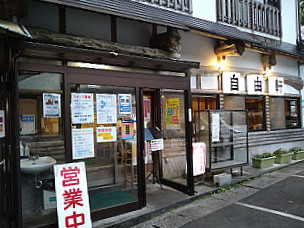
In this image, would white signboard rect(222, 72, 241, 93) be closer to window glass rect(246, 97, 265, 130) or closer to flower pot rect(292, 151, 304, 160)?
window glass rect(246, 97, 265, 130)

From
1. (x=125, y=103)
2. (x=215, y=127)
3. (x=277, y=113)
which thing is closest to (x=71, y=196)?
(x=125, y=103)

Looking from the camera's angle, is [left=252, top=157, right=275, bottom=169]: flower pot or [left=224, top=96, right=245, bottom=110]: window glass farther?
[left=224, top=96, right=245, bottom=110]: window glass

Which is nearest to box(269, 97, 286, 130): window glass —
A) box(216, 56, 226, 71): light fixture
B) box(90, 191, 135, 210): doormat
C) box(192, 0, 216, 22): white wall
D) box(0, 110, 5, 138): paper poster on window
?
box(216, 56, 226, 71): light fixture

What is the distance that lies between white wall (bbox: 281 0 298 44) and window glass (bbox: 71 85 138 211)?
32.3ft

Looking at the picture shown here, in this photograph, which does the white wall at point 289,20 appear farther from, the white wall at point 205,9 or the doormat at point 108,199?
the doormat at point 108,199

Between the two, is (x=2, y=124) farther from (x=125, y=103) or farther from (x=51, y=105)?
(x=125, y=103)

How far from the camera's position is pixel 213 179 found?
747 centimetres

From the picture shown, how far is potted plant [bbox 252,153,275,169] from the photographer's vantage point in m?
9.39

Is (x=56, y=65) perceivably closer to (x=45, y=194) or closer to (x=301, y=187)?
(x=45, y=194)

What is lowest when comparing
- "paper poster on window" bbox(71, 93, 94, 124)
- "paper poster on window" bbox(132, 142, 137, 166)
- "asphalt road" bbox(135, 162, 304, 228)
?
"asphalt road" bbox(135, 162, 304, 228)

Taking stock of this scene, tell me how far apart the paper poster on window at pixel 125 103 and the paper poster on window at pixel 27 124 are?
1.81 metres

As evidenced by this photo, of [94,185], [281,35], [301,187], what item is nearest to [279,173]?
[301,187]

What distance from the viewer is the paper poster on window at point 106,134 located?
5.19m

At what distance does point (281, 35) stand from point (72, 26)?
945cm
